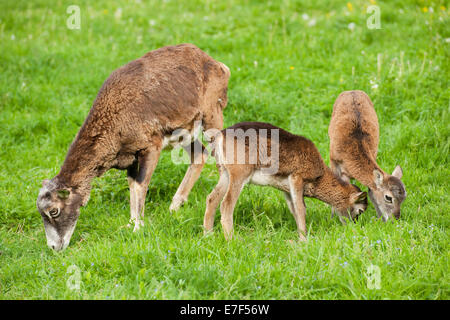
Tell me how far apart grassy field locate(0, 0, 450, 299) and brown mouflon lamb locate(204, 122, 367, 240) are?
25 cm

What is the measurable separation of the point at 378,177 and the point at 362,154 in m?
0.40

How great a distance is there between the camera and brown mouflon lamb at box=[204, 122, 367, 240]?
6293 mm

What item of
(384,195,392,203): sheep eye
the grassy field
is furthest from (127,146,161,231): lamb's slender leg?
(384,195,392,203): sheep eye

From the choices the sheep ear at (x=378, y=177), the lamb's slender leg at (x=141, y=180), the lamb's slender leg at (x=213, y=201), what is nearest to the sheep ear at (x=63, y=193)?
the lamb's slender leg at (x=141, y=180)

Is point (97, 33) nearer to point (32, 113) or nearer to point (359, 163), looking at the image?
point (32, 113)

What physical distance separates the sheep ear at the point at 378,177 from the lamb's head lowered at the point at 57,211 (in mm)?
3757

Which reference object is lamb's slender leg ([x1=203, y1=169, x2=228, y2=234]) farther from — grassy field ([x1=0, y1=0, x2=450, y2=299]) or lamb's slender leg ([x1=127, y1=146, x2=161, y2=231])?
lamb's slender leg ([x1=127, y1=146, x2=161, y2=231])

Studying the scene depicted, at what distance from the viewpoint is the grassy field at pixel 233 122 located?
16.8ft

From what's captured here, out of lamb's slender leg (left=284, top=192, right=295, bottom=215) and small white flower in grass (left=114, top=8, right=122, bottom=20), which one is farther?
small white flower in grass (left=114, top=8, right=122, bottom=20)

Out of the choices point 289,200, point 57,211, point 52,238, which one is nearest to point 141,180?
point 57,211

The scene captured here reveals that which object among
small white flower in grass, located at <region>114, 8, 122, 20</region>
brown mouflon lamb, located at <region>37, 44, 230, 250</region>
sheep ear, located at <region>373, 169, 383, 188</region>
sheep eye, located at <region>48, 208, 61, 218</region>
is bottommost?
→ sheep eye, located at <region>48, 208, 61, 218</region>

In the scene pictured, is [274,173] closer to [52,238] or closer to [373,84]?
[52,238]

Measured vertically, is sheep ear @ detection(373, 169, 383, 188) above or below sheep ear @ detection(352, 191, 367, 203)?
above
